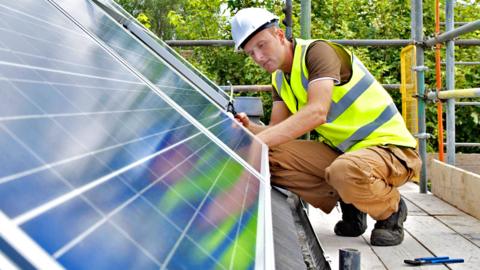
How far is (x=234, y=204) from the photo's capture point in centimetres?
129

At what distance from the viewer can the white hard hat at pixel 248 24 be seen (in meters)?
2.91

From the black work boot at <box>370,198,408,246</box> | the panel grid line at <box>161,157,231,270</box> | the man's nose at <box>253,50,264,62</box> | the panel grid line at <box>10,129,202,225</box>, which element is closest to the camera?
the panel grid line at <box>10,129,202,225</box>

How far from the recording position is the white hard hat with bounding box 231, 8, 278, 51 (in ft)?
9.55

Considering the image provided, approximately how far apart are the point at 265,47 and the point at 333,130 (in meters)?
0.56

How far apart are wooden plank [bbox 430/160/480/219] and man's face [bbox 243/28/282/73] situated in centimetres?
136

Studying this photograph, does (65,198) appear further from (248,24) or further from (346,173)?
(346,173)

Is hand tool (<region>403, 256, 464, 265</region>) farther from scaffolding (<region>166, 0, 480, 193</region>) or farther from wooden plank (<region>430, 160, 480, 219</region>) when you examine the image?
scaffolding (<region>166, 0, 480, 193</region>)

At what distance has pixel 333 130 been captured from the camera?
10.9 ft

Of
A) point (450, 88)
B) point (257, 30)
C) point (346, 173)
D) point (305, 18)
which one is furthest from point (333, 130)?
point (450, 88)

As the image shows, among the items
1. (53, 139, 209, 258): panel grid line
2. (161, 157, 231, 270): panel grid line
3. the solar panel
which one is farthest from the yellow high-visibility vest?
(53, 139, 209, 258): panel grid line

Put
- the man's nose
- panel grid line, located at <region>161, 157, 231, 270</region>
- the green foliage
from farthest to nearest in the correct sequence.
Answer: the green foliage → the man's nose → panel grid line, located at <region>161, 157, 231, 270</region>

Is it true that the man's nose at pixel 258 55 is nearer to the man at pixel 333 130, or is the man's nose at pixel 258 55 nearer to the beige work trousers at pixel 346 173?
the man at pixel 333 130

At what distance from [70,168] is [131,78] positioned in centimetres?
107

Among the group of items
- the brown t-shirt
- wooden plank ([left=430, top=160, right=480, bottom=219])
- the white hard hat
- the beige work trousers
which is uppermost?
the white hard hat
